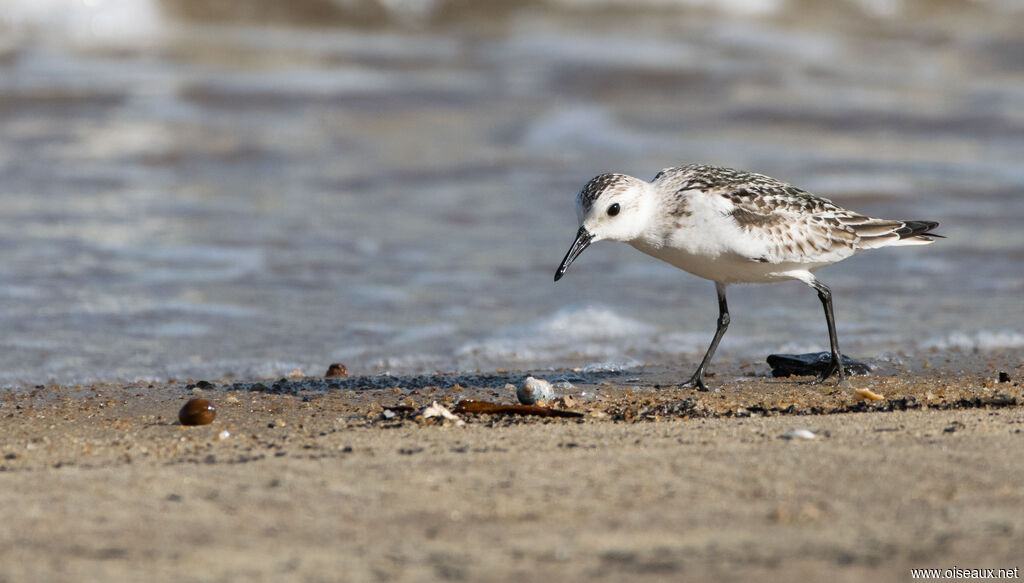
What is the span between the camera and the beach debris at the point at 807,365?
5.65 m

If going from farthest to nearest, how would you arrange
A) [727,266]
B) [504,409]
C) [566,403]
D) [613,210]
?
[727,266] → [613,210] → [566,403] → [504,409]

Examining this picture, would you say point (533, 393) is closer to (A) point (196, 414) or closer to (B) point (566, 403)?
(B) point (566, 403)

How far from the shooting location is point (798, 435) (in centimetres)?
398

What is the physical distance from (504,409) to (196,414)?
124 centimetres

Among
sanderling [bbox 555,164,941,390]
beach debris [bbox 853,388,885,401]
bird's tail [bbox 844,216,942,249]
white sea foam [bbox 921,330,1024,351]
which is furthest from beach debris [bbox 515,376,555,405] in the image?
white sea foam [bbox 921,330,1024,351]

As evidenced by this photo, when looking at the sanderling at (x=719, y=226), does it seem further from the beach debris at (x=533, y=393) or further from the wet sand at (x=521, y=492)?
the wet sand at (x=521, y=492)

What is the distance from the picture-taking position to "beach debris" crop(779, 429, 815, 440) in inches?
155

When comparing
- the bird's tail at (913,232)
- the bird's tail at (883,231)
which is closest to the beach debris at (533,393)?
the bird's tail at (883,231)

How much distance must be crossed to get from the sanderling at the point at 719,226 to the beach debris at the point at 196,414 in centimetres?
166

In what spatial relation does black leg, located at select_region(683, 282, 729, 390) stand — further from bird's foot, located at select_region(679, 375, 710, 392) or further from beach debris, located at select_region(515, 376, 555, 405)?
beach debris, located at select_region(515, 376, 555, 405)

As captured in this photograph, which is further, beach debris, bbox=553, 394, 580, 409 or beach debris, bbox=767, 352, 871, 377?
beach debris, bbox=767, 352, 871, 377

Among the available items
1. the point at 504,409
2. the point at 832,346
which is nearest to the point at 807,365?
the point at 832,346

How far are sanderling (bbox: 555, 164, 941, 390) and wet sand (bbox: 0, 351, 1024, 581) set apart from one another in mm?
735

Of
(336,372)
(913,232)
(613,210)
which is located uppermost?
(613,210)
